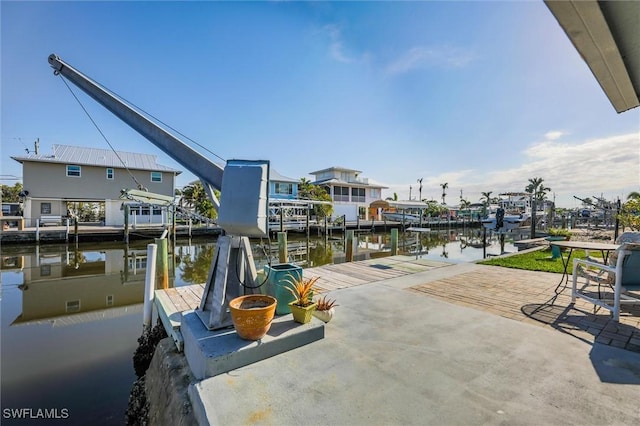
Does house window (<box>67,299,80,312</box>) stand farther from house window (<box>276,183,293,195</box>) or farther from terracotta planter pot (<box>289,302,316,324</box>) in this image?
house window (<box>276,183,293,195</box>)

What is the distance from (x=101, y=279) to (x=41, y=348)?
A: 5.70 meters

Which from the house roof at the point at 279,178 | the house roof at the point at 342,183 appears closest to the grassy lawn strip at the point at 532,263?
the house roof at the point at 279,178

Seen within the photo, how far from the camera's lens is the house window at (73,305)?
24.4 ft

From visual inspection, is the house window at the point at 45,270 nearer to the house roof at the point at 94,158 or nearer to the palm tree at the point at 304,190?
the house roof at the point at 94,158

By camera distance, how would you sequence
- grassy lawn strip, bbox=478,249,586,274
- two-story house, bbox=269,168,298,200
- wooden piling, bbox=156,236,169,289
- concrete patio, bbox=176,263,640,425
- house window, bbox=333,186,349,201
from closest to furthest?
concrete patio, bbox=176,263,640,425, wooden piling, bbox=156,236,169,289, grassy lawn strip, bbox=478,249,586,274, two-story house, bbox=269,168,298,200, house window, bbox=333,186,349,201

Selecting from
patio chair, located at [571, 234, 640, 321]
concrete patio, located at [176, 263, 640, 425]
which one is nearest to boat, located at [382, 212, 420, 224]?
patio chair, located at [571, 234, 640, 321]

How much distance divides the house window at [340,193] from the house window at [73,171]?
25381 mm

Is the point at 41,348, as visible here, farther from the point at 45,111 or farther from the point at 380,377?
the point at 45,111

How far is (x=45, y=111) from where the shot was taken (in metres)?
9.93

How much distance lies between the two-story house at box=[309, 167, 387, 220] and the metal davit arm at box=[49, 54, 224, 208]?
96.5ft

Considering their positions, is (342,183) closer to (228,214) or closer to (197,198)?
(197,198)

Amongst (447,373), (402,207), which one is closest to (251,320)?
(447,373)

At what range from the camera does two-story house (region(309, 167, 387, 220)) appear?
35.3m

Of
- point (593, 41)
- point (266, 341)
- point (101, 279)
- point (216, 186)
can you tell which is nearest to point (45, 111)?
point (101, 279)
